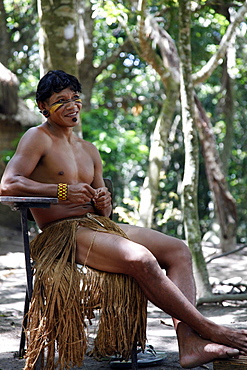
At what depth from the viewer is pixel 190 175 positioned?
479 cm

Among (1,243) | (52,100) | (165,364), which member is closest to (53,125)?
(52,100)

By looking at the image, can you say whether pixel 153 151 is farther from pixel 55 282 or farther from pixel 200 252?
pixel 55 282

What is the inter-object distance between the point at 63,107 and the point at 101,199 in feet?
1.74

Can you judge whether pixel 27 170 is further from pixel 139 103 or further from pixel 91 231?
pixel 139 103

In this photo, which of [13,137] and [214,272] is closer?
[214,272]

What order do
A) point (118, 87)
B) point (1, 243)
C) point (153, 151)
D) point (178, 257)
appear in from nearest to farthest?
point (178, 257) → point (153, 151) → point (1, 243) → point (118, 87)

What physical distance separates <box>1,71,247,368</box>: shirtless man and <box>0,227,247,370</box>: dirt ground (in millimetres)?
439

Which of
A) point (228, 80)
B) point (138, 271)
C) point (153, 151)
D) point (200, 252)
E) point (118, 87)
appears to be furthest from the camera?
point (118, 87)

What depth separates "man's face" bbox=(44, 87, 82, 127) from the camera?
9.50 ft

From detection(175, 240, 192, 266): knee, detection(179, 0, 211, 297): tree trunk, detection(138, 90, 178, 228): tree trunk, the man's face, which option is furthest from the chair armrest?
detection(138, 90, 178, 228): tree trunk

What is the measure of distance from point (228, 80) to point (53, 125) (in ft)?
23.2

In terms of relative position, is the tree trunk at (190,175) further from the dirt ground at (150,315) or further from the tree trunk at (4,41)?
the tree trunk at (4,41)

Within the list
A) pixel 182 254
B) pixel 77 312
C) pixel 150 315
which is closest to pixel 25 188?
pixel 77 312

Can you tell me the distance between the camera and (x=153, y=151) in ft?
25.5
